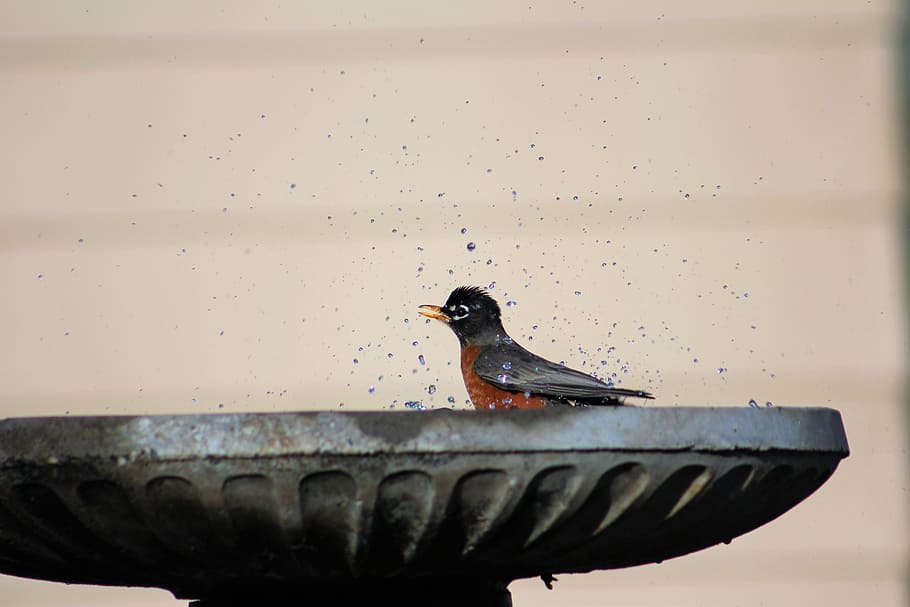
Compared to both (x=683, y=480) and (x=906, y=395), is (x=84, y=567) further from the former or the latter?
(x=906, y=395)

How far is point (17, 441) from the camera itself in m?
1.88

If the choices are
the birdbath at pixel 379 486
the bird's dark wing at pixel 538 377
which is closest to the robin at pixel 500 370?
the bird's dark wing at pixel 538 377

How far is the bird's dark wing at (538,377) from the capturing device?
10.2 feet

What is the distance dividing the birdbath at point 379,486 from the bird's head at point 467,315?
6.68 ft

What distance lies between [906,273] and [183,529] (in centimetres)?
289

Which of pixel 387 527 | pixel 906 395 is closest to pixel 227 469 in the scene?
pixel 387 527

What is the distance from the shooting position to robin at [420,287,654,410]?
3.24 metres

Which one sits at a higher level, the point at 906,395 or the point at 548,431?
the point at 906,395

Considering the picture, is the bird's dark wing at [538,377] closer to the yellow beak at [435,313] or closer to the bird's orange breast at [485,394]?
the bird's orange breast at [485,394]

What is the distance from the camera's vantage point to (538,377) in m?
3.46

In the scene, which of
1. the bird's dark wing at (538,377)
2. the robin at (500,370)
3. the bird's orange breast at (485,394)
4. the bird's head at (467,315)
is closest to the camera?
the bird's dark wing at (538,377)

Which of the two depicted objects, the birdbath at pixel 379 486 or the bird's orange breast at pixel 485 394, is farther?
the bird's orange breast at pixel 485 394

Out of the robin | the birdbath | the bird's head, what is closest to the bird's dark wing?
the robin

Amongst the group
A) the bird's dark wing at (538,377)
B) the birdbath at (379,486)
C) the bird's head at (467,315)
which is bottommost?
the birdbath at (379,486)
